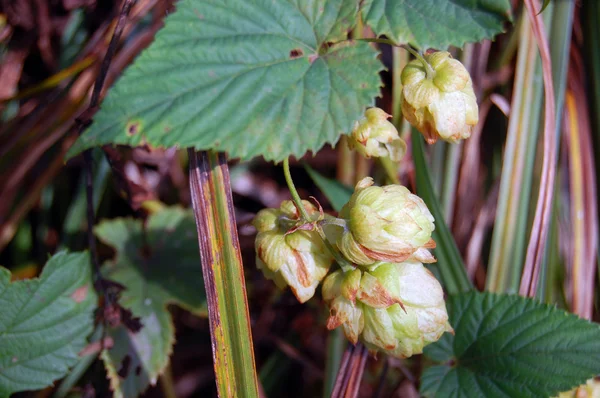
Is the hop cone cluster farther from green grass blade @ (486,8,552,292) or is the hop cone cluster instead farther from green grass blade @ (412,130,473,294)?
green grass blade @ (486,8,552,292)

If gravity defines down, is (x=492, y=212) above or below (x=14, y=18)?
below

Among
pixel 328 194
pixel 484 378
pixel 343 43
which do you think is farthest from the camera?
pixel 328 194

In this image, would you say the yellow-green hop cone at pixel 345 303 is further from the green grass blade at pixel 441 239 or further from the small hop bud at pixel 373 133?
the green grass blade at pixel 441 239

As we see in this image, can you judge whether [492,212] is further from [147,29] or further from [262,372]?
[147,29]

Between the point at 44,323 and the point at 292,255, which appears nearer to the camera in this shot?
the point at 292,255

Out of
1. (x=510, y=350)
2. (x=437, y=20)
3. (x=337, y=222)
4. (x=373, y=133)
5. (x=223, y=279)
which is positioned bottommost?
(x=510, y=350)

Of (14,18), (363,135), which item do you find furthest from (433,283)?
(14,18)

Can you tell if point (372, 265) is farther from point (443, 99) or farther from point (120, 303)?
point (120, 303)

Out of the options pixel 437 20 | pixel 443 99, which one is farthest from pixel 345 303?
pixel 437 20
